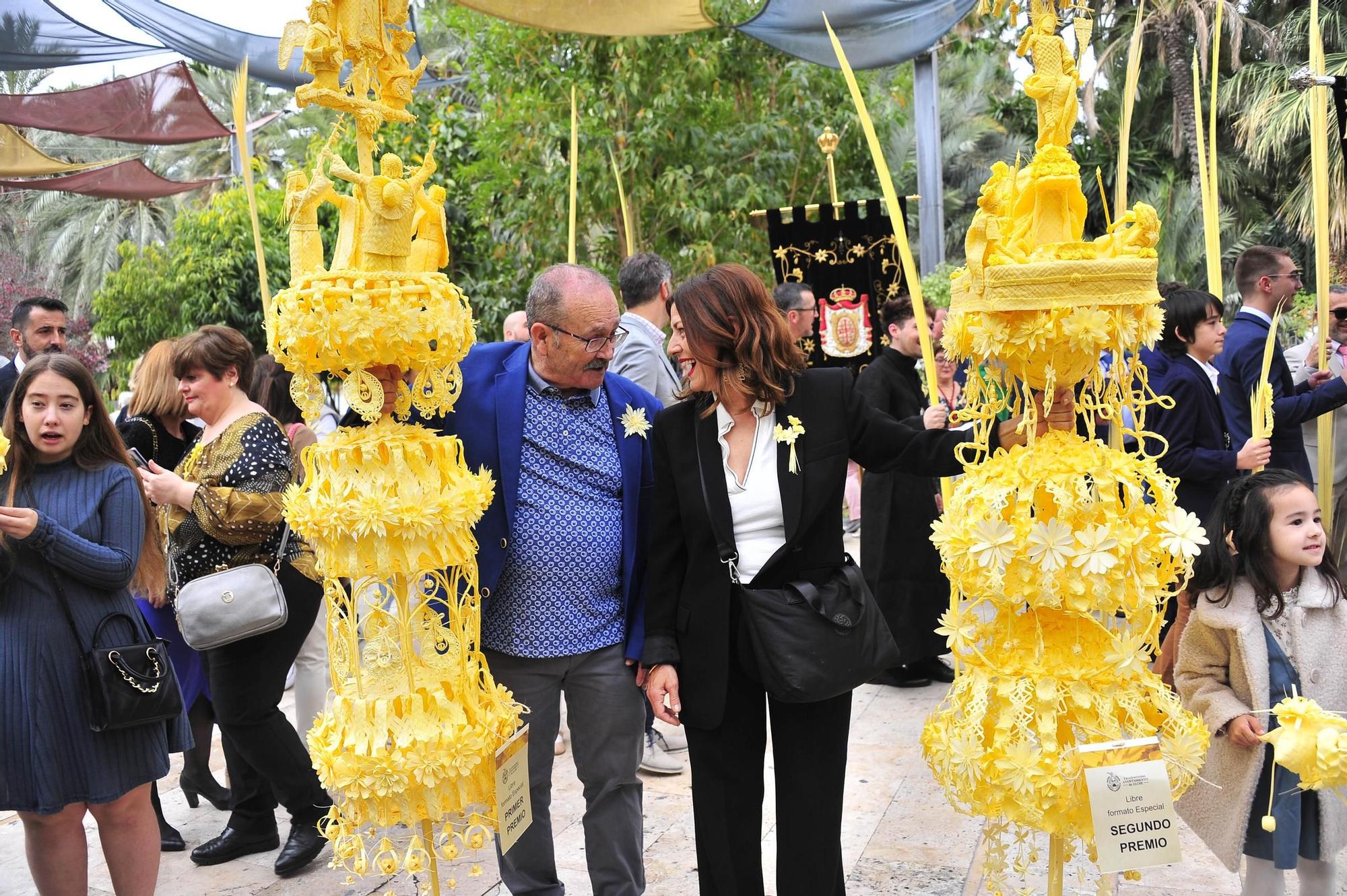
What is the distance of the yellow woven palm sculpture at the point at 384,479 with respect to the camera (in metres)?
2.16

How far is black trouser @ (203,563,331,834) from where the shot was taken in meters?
3.26

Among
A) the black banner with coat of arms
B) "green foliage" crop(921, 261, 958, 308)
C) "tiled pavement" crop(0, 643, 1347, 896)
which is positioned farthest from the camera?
"green foliage" crop(921, 261, 958, 308)

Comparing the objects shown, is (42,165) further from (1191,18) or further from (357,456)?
(1191,18)

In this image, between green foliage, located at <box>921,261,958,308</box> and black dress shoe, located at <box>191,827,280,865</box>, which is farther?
green foliage, located at <box>921,261,958,308</box>

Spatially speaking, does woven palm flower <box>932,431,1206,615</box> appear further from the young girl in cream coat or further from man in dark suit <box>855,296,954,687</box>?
man in dark suit <box>855,296,954,687</box>

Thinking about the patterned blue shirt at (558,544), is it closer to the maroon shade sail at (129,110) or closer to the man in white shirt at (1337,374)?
the man in white shirt at (1337,374)

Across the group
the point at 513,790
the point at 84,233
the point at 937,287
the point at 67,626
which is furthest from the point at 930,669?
the point at 84,233

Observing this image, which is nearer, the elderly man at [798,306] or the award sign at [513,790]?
the award sign at [513,790]

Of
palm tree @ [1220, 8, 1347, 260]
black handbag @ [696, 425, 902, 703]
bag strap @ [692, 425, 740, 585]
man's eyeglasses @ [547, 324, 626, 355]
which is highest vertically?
palm tree @ [1220, 8, 1347, 260]

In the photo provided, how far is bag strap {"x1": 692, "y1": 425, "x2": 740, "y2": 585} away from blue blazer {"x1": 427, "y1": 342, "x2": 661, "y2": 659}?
25 cm

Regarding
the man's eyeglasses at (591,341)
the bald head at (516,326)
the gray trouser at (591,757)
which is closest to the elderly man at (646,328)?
the bald head at (516,326)

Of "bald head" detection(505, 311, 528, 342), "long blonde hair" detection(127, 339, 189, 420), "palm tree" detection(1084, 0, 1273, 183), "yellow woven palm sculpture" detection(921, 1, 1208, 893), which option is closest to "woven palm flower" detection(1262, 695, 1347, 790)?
"yellow woven palm sculpture" detection(921, 1, 1208, 893)

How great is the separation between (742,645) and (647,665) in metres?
0.22

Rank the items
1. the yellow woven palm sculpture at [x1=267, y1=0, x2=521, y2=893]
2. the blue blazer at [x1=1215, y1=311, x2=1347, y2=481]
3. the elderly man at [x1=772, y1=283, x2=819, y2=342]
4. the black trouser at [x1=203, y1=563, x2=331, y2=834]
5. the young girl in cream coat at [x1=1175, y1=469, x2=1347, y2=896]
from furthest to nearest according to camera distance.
A: 1. the elderly man at [x1=772, y1=283, x2=819, y2=342]
2. the blue blazer at [x1=1215, y1=311, x2=1347, y2=481]
3. the black trouser at [x1=203, y1=563, x2=331, y2=834]
4. the young girl in cream coat at [x1=1175, y1=469, x2=1347, y2=896]
5. the yellow woven palm sculpture at [x1=267, y1=0, x2=521, y2=893]
